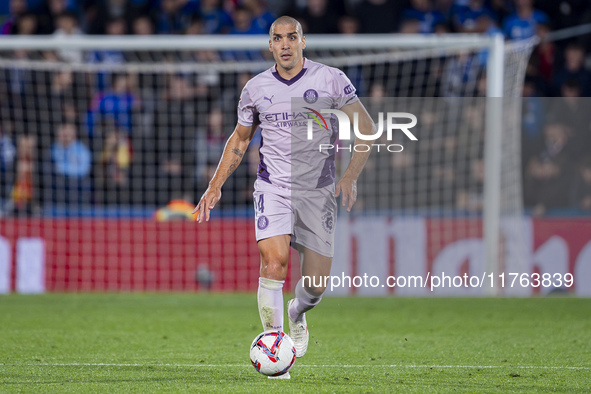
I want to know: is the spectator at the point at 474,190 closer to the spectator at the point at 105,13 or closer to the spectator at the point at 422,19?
the spectator at the point at 422,19

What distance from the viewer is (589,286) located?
11.8m

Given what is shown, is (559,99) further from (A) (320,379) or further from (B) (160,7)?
(A) (320,379)

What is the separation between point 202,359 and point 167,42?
6.14 m

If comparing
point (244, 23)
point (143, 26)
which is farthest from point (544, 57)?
point (143, 26)

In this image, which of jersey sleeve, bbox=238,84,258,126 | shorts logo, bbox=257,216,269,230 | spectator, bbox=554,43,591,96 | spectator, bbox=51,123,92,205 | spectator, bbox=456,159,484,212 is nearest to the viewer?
shorts logo, bbox=257,216,269,230

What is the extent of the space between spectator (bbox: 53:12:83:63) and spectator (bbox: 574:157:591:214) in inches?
293

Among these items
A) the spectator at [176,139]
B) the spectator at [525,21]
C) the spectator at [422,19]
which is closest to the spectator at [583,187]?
the spectator at [525,21]

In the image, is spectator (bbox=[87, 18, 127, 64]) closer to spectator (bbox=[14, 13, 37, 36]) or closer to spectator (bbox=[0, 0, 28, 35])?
spectator (bbox=[14, 13, 37, 36])

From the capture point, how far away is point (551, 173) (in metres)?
12.4

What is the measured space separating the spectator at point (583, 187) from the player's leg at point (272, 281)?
24.4 ft

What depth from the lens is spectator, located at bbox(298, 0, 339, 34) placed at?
48.2ft

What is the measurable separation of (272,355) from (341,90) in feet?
5.84

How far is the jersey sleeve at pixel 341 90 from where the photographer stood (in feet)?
20.0

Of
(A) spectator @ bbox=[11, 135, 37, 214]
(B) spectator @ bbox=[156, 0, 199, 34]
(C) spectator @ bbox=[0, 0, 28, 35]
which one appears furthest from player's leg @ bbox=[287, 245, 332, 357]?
(C) spectator @ bbox=[0, 0, 28, 35]
